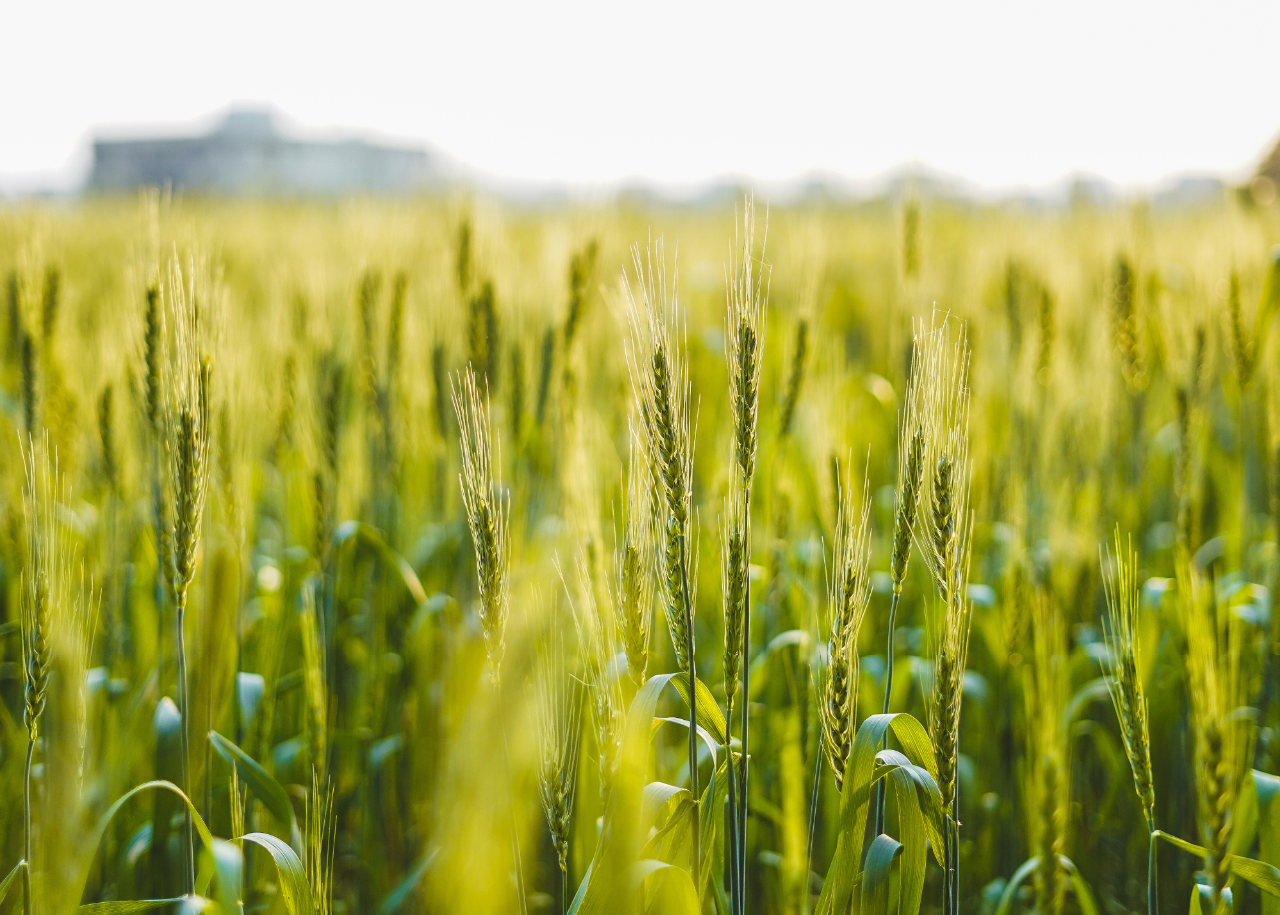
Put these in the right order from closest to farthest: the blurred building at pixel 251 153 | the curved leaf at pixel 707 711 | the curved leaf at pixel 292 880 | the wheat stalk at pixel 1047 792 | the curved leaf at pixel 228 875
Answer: the curved leaf at pixel 228 875, the curved leaf at pixel 292 880, the curved leaf at pixel 707 711, the wheat stalk at pixel 1047 792, the blurred building at pixel 251 153

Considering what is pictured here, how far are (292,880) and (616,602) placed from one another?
559mm

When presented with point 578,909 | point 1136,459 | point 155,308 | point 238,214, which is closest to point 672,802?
point 578,909

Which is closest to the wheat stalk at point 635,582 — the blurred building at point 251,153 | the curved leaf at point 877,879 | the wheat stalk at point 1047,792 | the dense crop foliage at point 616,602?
the dense crop foliage at point 616,602

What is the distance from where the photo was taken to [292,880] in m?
1.05

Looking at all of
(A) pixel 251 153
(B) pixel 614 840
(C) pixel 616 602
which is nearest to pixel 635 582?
(C) pixel 616 602

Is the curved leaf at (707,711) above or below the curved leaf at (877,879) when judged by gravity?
above

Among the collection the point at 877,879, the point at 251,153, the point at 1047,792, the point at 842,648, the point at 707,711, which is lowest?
the point at 1047,792

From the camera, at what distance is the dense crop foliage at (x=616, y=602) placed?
3.48 feet

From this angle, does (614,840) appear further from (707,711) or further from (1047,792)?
(1047,792)

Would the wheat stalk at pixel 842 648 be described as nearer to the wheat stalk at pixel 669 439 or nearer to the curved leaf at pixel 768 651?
the wheat stalk at pixel 669 439

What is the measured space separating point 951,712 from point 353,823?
1.76 metres

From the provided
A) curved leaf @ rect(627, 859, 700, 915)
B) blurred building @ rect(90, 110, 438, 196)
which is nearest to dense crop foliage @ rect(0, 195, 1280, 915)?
curved leaf @ rect(627, 859, 700, 915)

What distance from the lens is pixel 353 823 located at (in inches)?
84.8

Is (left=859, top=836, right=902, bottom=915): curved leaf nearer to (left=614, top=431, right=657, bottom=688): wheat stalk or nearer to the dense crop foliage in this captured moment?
the dense crop foliage
